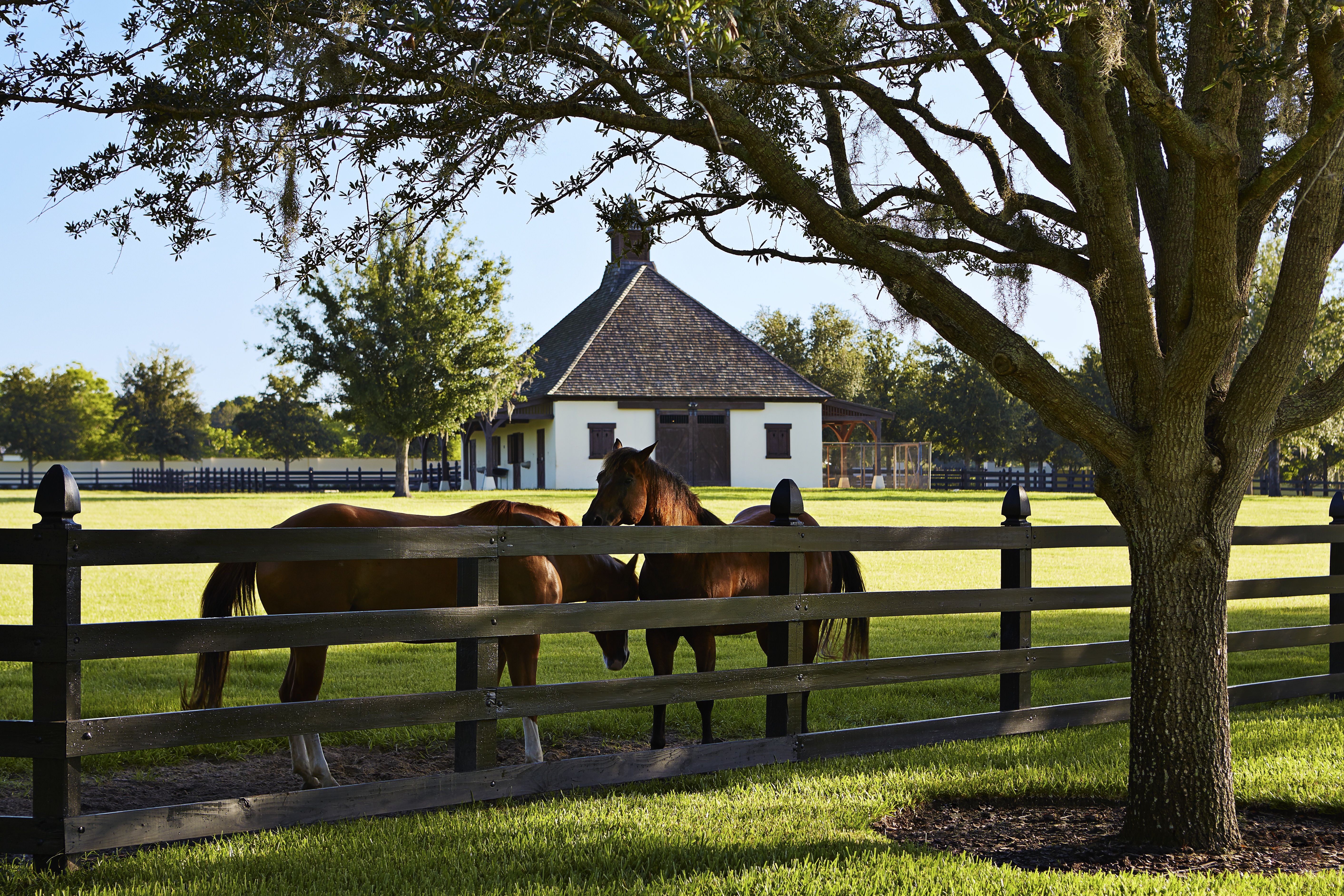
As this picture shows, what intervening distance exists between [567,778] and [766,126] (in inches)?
156

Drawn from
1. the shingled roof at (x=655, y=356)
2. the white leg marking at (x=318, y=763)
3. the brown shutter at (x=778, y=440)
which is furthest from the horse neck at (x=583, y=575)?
the brown shutter at (x=778, y=440)

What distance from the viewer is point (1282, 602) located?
1358cm

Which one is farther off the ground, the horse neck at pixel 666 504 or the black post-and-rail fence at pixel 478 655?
the horse neck at pixel 666 504

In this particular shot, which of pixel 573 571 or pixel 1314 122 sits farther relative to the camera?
pixel 573 571

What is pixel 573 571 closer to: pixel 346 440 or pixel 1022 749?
pixel 1022 749

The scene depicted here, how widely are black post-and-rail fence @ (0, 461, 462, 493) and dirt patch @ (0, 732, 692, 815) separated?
40887 millimetres

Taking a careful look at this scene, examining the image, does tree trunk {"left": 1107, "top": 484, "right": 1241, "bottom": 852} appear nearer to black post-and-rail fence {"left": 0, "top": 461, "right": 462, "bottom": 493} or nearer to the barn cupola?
the barn cupola

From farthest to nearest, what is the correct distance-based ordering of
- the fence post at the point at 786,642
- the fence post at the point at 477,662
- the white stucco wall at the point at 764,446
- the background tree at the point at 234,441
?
the background tree at the point at 234,441, the white stucco wall at the point at 764,446, the fence post at the point at 786,642, the fence post at the point at 477,662

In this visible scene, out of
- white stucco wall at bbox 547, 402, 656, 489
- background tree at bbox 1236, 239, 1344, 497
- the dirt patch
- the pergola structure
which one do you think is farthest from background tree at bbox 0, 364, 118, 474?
the dirt patch

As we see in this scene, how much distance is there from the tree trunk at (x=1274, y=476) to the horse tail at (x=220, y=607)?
5338 cm

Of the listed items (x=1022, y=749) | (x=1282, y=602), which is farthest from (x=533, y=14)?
(x=1282, y=602)

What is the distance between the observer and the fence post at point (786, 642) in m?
5.12

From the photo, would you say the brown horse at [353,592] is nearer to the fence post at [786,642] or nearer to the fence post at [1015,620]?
the fence post at [786,642]

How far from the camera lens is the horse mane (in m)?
5.57
